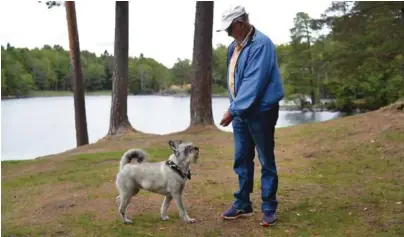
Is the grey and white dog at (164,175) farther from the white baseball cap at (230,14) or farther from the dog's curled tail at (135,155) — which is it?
the white baseball cap at (230,14)

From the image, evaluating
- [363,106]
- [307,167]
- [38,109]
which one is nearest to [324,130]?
[307,167]

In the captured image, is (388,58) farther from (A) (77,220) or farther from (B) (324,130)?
(A) (77,220)

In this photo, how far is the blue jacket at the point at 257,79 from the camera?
5.26 meters

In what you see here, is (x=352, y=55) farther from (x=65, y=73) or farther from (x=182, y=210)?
(x=182, y=210)

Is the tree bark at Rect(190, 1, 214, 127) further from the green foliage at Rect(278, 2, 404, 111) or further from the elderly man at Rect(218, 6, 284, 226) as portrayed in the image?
the green foliage at Rect(278, 2, 404, 111)

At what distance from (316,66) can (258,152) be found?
32943 mm

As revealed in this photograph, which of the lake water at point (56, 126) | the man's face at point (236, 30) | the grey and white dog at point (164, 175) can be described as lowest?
the lake water at point (56, 126)

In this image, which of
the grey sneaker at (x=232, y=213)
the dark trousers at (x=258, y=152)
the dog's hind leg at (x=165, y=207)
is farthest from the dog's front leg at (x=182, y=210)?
the dark trousers at (x=258, y=152)

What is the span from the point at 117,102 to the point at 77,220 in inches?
459

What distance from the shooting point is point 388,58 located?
2811cm

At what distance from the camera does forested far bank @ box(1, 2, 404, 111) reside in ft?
91.6

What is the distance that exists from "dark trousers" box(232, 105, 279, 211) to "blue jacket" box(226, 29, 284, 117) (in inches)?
5.2

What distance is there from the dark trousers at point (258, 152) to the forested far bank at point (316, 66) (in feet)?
57.6

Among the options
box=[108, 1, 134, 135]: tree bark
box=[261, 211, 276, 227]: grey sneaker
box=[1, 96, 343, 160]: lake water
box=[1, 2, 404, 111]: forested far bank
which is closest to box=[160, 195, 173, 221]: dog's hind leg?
box=[261, 211, 276, 227]: grey sneaker
